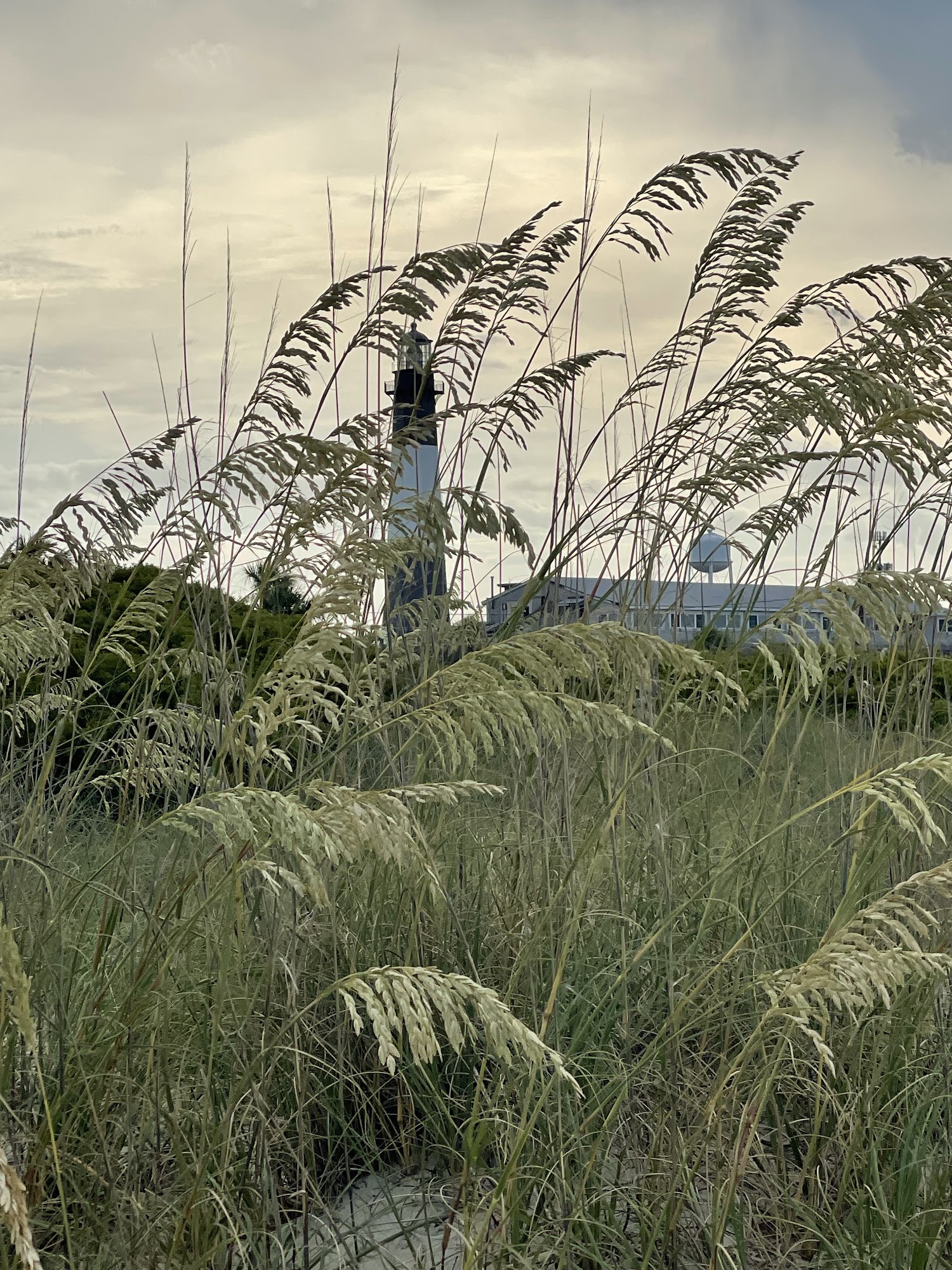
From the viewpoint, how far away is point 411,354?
2.99 meters

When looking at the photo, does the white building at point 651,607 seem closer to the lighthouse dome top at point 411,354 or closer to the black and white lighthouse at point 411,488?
the black and white lighthouse at point 411,488

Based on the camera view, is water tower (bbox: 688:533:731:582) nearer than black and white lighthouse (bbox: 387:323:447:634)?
No

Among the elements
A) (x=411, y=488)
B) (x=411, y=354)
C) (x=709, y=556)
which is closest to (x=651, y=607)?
(x=709, y=556)

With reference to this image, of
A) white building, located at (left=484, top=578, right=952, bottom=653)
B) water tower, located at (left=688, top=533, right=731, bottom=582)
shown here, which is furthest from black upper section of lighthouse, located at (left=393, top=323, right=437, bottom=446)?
water tower, located at (left=688, top=533, right=731, bottom=582)

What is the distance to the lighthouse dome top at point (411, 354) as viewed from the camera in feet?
9.28

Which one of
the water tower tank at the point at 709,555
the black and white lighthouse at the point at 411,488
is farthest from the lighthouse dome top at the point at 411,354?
the water tower tank at the point at 709,555

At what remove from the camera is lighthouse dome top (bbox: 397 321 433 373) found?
9.28 feet

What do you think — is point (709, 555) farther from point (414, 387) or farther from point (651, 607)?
point (414, 387)

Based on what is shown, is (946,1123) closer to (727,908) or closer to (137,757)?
(727,908)

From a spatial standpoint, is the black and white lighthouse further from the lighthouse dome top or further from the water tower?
the water tower

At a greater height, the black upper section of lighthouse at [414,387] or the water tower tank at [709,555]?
the black upper section of lighthouse at [414,387]

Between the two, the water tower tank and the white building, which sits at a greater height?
the water tower tank

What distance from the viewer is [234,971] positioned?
2480 millimetres

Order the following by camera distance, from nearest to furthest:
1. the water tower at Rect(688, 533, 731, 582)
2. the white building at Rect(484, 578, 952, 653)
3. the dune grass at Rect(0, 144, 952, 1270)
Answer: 1. the dune grass at Rect(0, 144, 952, 1270)
2. the white building at Rect(484, 578, 952, 653)
3. the water tower at Rect(688, 533, 731, 582)
